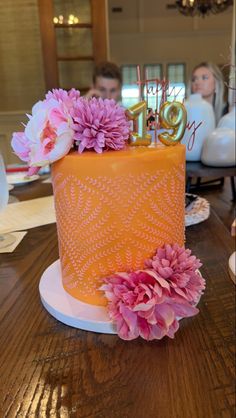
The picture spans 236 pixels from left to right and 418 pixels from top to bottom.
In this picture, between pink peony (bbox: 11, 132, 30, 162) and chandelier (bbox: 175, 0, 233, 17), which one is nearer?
pink peony (bbox: 11, 132, 30, 162)

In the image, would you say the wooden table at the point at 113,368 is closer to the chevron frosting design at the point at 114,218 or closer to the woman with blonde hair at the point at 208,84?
the chevron frosting design at the point at 114,218

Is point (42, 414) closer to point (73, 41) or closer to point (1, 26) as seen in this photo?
point (1, 26)

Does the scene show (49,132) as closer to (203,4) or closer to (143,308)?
(143,308)

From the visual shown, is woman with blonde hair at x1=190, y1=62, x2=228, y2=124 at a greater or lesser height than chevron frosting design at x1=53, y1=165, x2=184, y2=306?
greater

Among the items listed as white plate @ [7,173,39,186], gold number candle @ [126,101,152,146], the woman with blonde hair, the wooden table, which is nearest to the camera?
the wooden table

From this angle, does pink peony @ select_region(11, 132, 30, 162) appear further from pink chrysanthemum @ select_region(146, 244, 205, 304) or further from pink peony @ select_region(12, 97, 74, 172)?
pink chrysanthemum @ select_region(146, 244, 205, 304)

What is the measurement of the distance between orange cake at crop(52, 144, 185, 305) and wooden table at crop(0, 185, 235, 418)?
0.23 feet

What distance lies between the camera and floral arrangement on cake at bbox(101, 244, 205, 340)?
0.33m

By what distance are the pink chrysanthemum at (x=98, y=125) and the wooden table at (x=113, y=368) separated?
0.72ft

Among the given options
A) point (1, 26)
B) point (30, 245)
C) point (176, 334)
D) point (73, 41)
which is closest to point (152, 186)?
point (176, 334)

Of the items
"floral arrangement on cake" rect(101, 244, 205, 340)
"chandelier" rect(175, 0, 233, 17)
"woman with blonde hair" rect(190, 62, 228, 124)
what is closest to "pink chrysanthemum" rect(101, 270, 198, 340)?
"floral arrangement on cake" rect(101, 244, 205, 340)

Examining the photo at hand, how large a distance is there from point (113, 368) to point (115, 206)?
0.54 ft

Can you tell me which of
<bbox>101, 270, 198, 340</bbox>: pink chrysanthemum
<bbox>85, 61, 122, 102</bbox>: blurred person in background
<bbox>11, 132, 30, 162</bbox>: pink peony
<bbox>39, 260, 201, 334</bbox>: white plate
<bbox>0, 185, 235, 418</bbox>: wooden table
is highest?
<bbox>85, 61, 122, 102</bbox>: blurred person in background

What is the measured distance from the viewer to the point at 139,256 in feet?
1.24
